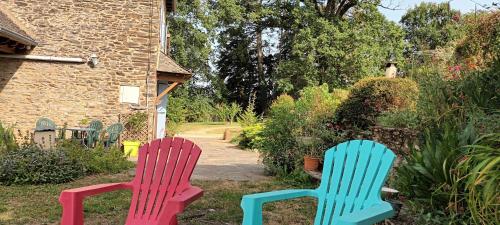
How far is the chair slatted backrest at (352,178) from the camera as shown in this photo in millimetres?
2621

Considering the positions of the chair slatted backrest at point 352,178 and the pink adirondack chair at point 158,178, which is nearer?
the chair slatted backrest at point 352,178

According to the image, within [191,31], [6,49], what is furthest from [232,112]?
[6,49]

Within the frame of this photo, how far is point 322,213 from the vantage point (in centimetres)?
283

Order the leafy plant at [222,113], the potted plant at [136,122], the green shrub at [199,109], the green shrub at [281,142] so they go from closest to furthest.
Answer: the green shrub at [281,142] < the potted plant at [136,122] < the leafy plant at [222,113] < the green shrub at [199,109]

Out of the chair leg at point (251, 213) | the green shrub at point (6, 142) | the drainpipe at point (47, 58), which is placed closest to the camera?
the chair leg at point (251, 213)

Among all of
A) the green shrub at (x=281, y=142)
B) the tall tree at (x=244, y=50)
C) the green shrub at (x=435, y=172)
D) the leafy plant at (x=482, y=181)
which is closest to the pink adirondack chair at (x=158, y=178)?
the green shrub at (x=435, y=172)

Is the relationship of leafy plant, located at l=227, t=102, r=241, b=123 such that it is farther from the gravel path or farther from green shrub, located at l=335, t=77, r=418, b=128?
green shrub, located at l=335, t=77, r=418, b=128

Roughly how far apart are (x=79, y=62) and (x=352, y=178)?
9368 mm

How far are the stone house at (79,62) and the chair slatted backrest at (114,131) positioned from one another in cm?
63

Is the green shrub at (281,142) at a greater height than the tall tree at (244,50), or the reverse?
the tall tree at (244,50)

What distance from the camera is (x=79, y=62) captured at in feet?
34.6

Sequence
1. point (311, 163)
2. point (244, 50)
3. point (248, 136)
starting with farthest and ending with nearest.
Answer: point (244, 50)
point (248, 136)
point (311, 163)

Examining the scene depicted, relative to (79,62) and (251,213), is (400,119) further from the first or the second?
(79,62)

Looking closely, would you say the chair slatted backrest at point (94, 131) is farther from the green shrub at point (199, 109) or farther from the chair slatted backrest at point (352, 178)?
the green shrub at point (199, 109)
